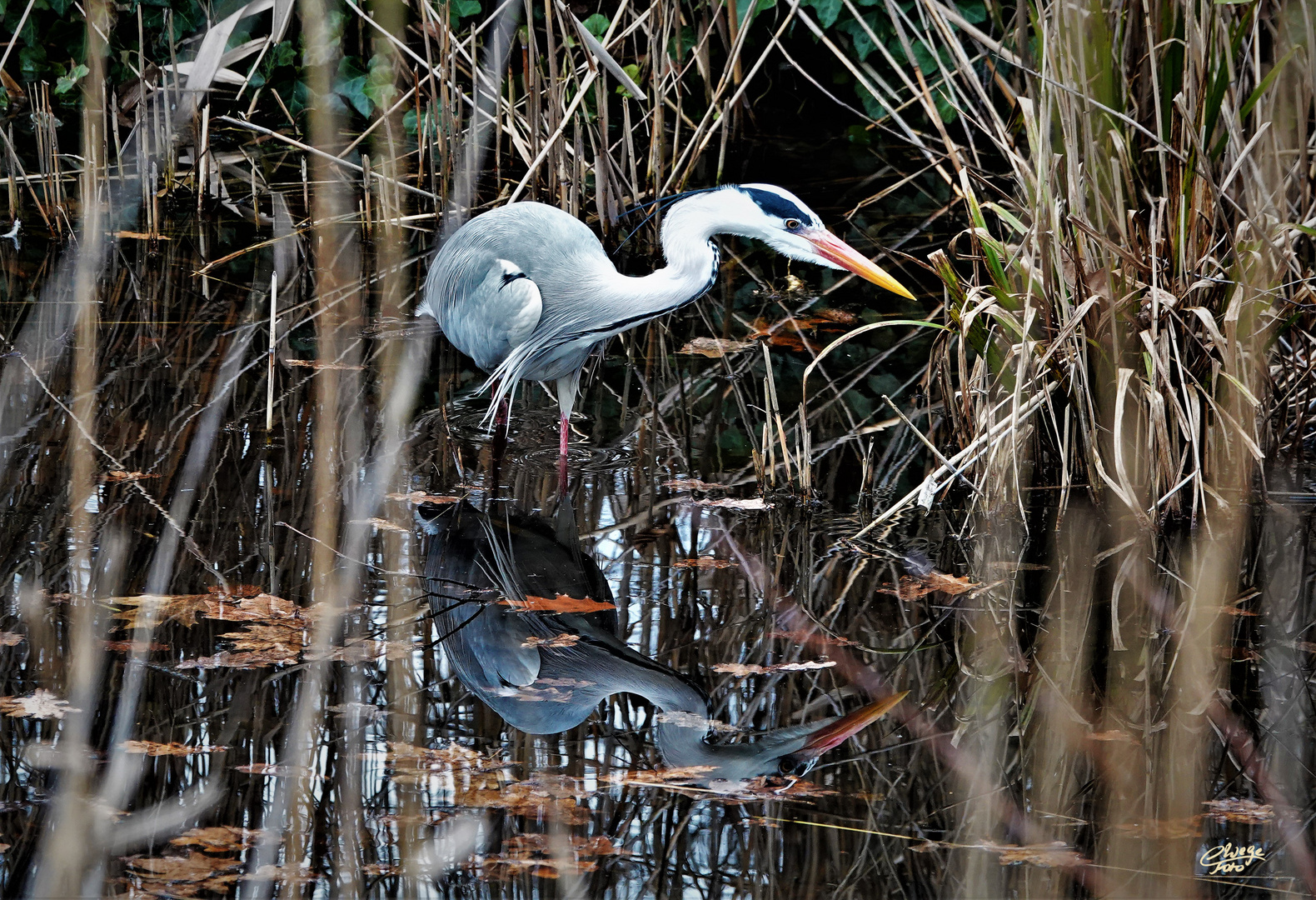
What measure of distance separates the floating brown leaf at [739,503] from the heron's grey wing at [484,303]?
91cm

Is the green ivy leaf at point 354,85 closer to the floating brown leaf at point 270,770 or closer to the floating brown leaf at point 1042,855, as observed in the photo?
the floating brown leaf at point 270,770

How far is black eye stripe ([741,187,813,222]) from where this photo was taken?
4207 mm

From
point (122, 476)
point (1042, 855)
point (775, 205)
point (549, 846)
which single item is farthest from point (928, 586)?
point (122, 476)

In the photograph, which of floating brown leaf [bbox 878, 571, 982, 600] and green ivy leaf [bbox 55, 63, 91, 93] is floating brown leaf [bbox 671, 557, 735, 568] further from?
green ivy leaf [bbox 55, 63, 91, 93]

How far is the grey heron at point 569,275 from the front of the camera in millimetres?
4270

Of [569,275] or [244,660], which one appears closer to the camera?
[244,660]

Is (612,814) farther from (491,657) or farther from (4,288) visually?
(4,288)

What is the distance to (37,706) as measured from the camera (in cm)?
274

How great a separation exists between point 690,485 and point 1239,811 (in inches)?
80.9

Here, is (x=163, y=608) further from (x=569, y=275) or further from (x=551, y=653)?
(x=569, y=275)

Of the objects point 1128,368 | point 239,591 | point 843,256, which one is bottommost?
point 239,591

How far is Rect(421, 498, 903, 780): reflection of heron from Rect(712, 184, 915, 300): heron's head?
1.12 m

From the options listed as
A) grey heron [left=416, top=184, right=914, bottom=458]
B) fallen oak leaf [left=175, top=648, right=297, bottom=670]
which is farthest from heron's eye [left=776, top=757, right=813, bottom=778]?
grey heron [left=416, top=184, right=914, bottom=458]

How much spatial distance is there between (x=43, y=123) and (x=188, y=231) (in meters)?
0.79
